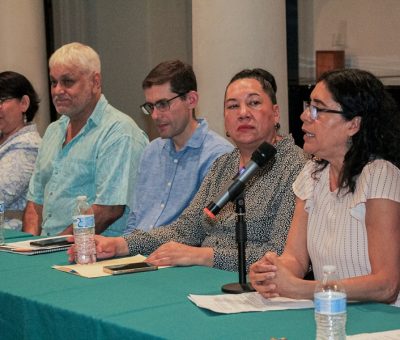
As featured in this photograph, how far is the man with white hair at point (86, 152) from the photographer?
4566 mm

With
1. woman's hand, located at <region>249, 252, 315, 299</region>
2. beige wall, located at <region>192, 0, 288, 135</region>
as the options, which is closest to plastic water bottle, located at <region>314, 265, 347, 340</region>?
woman's hand, located at <region>249, 252, 315, 299</region>

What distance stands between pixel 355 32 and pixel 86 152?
3.31m

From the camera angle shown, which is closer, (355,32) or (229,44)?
(229,44)

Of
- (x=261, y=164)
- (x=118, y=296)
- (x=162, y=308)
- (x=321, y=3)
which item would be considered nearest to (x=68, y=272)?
(x=118, y=296)

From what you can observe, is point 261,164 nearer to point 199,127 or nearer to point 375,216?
point 375,216

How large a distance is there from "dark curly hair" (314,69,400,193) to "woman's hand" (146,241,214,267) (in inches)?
25.7

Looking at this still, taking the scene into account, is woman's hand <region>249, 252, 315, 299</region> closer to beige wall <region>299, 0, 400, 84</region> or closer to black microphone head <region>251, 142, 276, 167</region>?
black microphone head <region>251, 142, 276, 167</region>

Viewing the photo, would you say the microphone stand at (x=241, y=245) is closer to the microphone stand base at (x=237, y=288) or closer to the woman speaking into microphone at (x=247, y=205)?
the microphone stand base at (x=237, y=288)

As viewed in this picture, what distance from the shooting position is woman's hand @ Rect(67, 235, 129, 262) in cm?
354

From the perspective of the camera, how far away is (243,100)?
12.0 ft

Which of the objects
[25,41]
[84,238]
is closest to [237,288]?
[84,238]

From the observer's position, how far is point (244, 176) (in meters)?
2.75

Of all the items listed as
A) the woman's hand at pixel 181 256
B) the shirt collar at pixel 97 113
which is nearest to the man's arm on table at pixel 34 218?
the shirt collar at pixel 97 113

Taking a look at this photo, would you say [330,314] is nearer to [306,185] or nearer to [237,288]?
[237,288]
